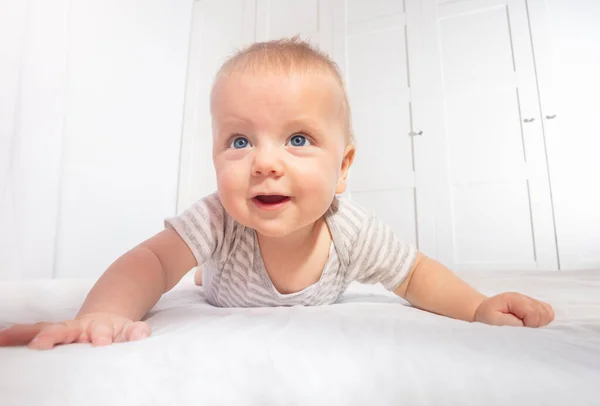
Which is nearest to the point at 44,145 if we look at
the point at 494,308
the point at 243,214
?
A: the point at 243,214

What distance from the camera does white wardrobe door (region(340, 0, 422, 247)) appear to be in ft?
8.37

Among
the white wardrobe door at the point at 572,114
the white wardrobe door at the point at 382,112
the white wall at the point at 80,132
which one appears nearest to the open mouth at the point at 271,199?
the white wall at the point at 80,132

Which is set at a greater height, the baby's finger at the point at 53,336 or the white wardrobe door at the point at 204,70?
the white wardrobe door at the point at 204,70

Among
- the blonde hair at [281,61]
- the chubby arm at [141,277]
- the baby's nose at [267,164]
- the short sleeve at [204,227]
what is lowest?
the chubby arm at [141,277]

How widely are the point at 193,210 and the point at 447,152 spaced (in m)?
2.17

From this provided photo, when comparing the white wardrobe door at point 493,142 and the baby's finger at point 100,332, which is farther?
the white wardrobe door at point 493,142

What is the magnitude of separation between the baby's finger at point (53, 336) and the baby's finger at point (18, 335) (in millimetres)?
19

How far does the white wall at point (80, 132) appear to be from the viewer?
1.45m

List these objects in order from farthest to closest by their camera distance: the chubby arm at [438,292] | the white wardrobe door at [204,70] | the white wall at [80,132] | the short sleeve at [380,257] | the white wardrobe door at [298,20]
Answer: the white wardrobe door at [204,70] < the white wardrobe door at [298,20] < the white wall at [80,132] < the short sleeve at [380,257] < the chubby arm at [438,292]

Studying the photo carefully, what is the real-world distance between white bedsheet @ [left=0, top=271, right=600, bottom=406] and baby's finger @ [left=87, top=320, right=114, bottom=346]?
0.06ft

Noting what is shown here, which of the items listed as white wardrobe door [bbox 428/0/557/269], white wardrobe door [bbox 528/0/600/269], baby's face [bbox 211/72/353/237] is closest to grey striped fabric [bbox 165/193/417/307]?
baby's face [bbox 211/72/353/237]

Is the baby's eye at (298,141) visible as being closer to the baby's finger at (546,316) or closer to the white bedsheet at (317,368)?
the white bedsheet at (317,368)

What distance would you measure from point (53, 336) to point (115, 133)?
6.91 ft

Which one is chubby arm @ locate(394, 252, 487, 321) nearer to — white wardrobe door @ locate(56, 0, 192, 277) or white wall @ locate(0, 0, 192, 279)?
white wall @ locate(0, 0, 192, 279)
